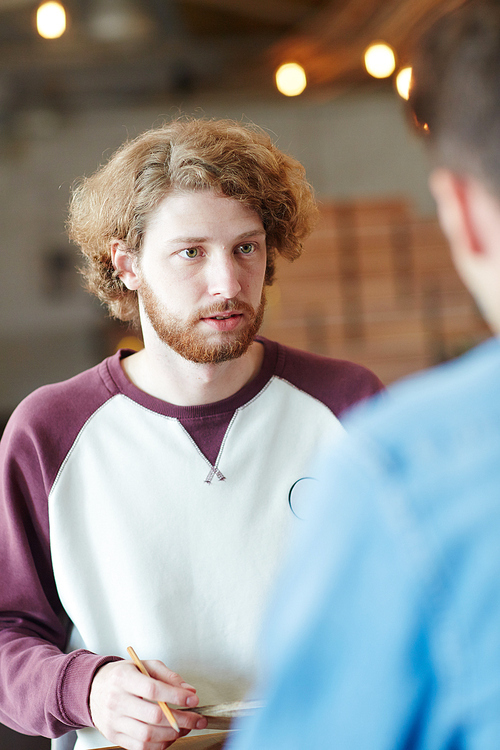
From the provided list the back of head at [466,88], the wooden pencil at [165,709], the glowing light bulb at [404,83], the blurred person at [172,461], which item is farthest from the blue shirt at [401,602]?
the blurred person at [172,461]

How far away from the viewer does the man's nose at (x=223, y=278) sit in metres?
1.25

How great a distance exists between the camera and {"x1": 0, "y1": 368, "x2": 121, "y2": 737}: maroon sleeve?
1.11m

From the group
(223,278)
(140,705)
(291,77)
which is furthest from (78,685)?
(291,77)

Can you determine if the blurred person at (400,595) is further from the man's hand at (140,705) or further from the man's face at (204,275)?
the man's face at (204,275)

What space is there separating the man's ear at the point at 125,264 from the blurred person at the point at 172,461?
0.08 feet

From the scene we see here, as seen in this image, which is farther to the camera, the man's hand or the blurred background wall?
the blurred background wall

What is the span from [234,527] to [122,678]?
1.11ft

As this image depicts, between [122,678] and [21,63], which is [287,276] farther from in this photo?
[122,678]

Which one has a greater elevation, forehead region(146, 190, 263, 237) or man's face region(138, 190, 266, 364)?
forehead region(146, 190, 263, 237)

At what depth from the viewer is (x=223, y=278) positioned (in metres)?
1.25

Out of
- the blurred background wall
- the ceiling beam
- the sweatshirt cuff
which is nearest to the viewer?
the sweatshirt cuff

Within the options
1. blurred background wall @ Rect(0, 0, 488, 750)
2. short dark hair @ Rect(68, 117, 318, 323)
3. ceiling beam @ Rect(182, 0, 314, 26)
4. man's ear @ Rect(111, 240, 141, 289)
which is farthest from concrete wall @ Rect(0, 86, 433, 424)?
man's ear @ Rect(111, 240, 141, 289)

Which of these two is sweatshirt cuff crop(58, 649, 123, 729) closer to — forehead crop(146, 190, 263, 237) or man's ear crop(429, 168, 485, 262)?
forehead crop(146, 190, 263, 237)

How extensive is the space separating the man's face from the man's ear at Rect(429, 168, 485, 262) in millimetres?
774
